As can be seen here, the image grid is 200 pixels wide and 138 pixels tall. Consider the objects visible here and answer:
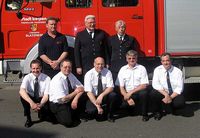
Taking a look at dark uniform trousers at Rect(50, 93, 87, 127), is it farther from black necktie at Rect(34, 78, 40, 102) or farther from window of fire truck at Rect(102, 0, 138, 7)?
window of fire truck at Rect(102, 0, 138, 7)

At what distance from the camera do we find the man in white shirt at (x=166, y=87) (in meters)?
6.98

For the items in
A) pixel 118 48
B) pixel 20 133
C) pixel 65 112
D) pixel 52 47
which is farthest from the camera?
pixel 118 48

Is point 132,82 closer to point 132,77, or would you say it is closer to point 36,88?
point 132,77

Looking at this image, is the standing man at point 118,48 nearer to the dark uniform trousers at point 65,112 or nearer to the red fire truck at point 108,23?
the red fire truck at point 108,23

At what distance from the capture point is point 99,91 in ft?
22.8

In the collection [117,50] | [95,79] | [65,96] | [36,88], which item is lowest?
[65,96]

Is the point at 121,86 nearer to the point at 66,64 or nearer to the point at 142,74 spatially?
the point at 142,74

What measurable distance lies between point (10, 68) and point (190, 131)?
378 centimetres

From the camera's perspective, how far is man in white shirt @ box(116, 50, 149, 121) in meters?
6.92

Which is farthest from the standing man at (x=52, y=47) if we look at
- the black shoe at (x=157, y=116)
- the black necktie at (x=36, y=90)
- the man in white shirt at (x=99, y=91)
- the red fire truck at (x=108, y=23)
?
the black shoe at (x=157, y=116)

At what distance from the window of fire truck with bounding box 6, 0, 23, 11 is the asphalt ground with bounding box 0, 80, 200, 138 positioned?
2.02 metres

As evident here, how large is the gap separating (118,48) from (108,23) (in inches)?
27.5

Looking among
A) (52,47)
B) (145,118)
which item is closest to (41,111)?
(52,47)

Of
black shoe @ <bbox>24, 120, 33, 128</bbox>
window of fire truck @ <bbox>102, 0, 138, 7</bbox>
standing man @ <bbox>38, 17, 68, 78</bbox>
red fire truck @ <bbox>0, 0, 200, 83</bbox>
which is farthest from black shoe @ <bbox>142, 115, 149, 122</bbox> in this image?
window of fire truck @ <bbox>102, 0, 138, 7</bbox>
